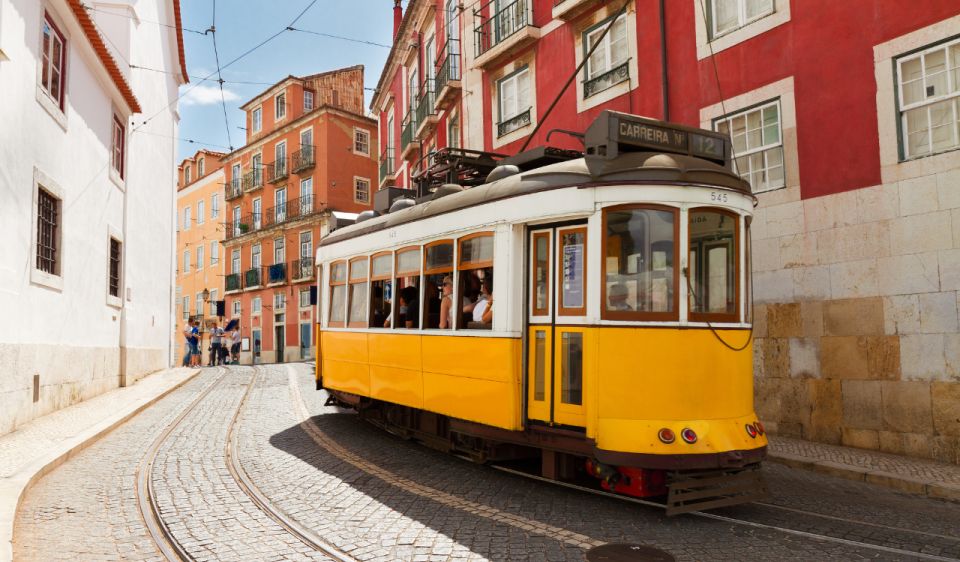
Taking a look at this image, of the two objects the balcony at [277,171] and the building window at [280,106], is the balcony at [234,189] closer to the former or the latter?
the balcony at [277,171]

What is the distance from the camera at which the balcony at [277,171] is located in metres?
41.9

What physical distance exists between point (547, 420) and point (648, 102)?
8.38m

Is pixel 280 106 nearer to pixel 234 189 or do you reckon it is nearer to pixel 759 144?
pixel 234 189

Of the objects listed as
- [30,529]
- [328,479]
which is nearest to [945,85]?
[328,479]

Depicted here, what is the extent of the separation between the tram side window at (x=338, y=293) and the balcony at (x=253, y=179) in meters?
35.2

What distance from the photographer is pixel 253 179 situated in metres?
44.6

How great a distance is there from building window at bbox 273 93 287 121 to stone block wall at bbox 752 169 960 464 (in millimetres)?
36881

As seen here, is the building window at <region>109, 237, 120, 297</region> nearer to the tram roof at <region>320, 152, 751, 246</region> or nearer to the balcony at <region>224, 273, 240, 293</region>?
the tram roof at <region>320, 152, 751, 246</region>

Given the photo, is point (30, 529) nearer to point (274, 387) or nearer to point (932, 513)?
point (932, 513)

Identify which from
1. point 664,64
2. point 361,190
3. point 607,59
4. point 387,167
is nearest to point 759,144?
point 664,64

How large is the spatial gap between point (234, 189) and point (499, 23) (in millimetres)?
32475

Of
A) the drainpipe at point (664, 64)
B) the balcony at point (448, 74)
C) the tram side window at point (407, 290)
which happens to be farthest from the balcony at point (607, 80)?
the tram side window at point (407, 290)

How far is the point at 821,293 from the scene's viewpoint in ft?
32.0

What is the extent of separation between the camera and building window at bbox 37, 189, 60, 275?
11625 millimetres
